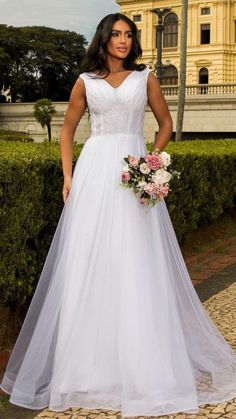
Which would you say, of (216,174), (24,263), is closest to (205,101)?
(216,174)

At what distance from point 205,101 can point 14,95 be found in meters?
37.8

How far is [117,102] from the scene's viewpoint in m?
3.62

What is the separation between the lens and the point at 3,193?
3943mm

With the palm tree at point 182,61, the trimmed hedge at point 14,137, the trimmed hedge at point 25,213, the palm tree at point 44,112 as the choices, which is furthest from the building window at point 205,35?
the trimmed hedge at point 25,213

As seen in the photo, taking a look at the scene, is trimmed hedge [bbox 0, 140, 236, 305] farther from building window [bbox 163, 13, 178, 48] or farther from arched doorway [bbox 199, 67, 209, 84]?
building window [bbox 163, 13, 178, 48]

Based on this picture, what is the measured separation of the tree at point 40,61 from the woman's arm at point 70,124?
227ft

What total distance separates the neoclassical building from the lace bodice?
68675 mm

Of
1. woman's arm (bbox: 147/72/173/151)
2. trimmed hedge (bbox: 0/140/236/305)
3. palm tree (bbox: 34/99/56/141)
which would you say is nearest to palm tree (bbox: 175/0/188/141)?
trimmed hedge (bbox: 0/140/236/305)

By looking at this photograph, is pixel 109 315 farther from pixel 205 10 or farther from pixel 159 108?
pixel 205 10

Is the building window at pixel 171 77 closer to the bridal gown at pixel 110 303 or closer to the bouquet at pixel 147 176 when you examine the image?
the bridal gown at pixel 110 303

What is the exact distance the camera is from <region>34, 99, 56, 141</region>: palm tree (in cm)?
4516

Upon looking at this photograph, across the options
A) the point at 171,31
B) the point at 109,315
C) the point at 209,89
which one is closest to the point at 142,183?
the point at 109,315

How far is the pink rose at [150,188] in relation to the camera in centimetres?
351

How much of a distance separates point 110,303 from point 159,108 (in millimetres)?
1246
